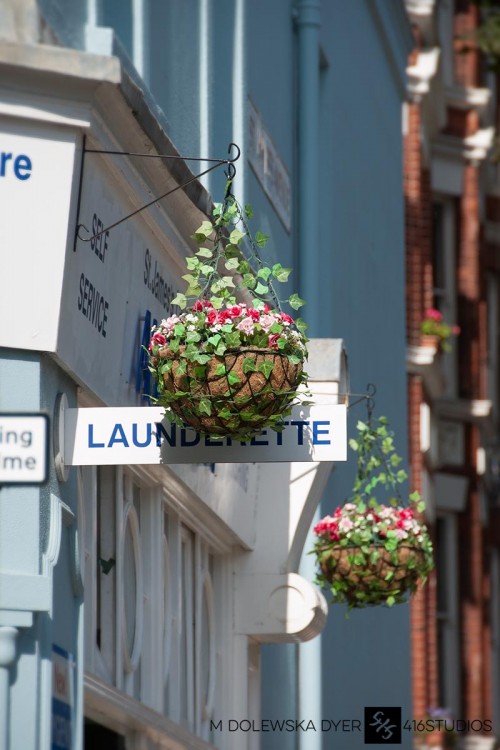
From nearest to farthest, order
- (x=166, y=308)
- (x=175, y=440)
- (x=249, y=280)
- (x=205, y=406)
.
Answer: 1. (x=205, y=406)
2. (x=175, y=440)
3. (x=249, y=280)
4. (x=166, y=308)

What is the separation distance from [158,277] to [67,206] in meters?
1.84

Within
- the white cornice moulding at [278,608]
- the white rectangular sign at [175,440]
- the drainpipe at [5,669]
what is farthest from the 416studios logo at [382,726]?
the drainpipe at [5,669]

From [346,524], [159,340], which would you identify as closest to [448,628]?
[346,524]

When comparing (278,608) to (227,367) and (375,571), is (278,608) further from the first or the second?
(227,367)

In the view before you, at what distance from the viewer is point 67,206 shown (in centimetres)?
630

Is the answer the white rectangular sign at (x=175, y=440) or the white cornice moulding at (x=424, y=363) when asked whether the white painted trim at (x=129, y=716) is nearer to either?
the white rectangular sign at (x=175, y=440)

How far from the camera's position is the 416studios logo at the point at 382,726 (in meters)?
9.93

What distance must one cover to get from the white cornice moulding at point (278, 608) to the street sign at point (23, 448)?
4.54m

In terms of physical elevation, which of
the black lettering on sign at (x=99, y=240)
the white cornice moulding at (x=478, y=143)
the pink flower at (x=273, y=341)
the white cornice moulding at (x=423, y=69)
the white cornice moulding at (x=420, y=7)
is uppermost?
the white cornice moulding at (x=420, y=7)

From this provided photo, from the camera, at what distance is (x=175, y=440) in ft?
21.7

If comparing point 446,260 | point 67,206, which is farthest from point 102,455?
point 446,260

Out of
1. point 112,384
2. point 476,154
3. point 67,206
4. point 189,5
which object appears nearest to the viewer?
point 67,206

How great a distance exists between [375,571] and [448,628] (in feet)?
43.1

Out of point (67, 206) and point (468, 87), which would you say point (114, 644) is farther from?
point (468, 87)
